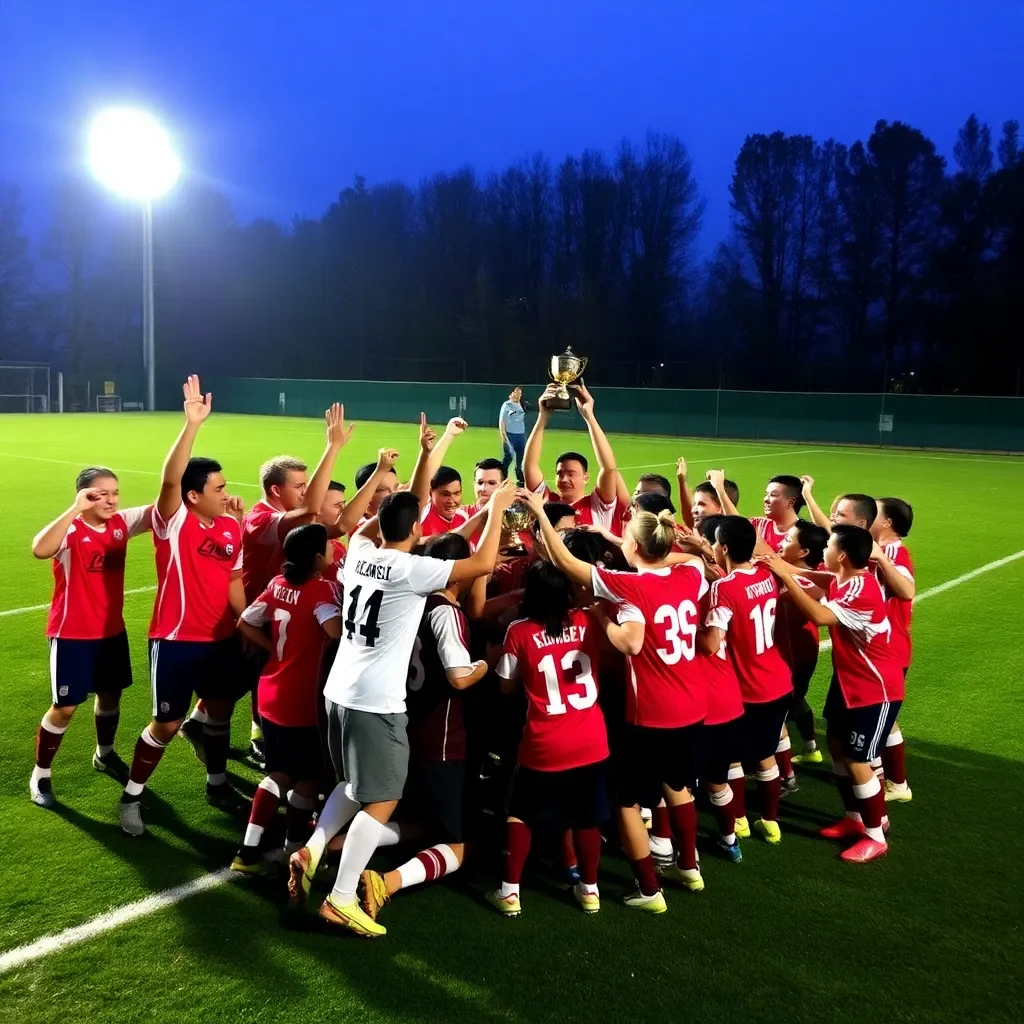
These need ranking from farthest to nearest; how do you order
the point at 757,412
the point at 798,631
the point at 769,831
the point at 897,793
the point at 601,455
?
the point at 757,412, the point at 601,455, the point at 798,631, the point at 897,793, the point at 769,831

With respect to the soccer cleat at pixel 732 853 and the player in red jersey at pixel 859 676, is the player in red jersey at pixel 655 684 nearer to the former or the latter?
the soccer cleat at pixel 732 853

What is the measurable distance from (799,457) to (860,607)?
83.2 ft

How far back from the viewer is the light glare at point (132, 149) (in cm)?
4253

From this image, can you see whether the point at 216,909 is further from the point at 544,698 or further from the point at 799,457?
the point at 799,457

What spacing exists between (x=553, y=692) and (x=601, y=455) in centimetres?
276

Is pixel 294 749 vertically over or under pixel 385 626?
under

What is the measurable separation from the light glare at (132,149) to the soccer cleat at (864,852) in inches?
1805

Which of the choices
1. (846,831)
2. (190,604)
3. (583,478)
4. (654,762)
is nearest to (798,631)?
(846,831)

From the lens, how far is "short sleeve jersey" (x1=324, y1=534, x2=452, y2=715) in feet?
13.8

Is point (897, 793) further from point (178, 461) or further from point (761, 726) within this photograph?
point (178, 461)

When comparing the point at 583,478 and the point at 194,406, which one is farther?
the point at 583,478

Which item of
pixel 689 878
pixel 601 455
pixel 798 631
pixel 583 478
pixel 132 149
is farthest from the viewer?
pixel 132 149

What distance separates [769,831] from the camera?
5.18m

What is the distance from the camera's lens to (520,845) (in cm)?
438
